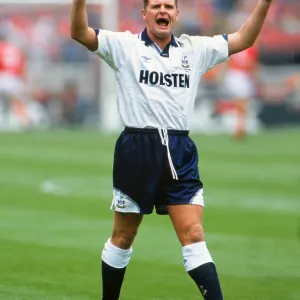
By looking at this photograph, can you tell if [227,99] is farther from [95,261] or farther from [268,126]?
[95,261]

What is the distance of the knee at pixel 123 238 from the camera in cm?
670

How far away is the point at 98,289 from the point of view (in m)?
7.85

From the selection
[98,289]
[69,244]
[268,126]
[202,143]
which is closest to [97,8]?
[268,126]

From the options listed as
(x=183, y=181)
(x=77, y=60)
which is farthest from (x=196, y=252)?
(x=77, y=60)

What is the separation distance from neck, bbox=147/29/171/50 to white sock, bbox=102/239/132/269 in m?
1.28

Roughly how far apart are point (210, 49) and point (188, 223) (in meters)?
1.11

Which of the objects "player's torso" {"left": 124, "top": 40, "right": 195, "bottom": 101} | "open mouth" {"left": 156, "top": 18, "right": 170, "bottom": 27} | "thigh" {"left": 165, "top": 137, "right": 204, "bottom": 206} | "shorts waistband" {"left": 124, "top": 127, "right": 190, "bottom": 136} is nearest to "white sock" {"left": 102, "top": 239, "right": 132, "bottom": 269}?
"thigh" {"left": 165, "top": 137, "right": 204, "bottom": 206}

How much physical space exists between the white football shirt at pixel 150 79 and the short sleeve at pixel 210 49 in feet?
0.23

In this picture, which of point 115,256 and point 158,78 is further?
point 115,256

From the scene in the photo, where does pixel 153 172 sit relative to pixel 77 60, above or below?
above

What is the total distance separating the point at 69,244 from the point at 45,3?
676 inches

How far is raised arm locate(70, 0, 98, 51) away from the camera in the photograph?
618cm

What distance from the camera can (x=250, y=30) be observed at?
6.60m

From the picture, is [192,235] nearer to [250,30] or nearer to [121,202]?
[121,202]
